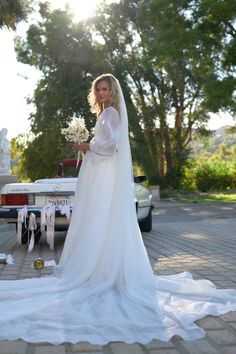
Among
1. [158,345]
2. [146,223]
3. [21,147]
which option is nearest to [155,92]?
[21,147]

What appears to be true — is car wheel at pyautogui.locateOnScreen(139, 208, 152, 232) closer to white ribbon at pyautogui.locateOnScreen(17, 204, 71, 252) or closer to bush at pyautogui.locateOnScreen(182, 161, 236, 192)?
white ribbon at pyautogui.locateOnScreen(17, 204, 71, 252)

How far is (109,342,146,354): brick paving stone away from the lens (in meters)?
2.85

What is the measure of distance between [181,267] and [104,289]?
1809 millimetres

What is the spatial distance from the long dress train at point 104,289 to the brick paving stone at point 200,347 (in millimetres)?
120

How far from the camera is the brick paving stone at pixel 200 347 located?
9.27 ft

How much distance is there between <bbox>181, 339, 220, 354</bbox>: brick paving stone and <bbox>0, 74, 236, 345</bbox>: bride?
0.27 feet

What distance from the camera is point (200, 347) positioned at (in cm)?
290

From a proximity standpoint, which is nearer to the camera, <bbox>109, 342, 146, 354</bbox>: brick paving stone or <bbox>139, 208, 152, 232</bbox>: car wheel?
<bbox>109, 342, 146, 354</bbox>: brick paving stone

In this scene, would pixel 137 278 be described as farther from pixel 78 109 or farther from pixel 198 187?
pixel 198 187

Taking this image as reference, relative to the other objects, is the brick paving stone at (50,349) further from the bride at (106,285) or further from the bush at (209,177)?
the bush at (209,177)

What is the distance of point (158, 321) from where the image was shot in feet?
11.0

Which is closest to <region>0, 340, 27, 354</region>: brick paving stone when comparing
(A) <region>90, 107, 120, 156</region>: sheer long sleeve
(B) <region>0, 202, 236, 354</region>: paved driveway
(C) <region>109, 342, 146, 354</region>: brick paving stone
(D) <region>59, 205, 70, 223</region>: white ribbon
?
(B) <region>0, 202, 236, 354</region>: paved driveway

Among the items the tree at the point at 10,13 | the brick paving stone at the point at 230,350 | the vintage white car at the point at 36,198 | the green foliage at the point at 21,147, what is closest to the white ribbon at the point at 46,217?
the vintage white car at the point at 36,198

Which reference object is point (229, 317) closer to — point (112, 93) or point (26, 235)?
point (112, 93)
